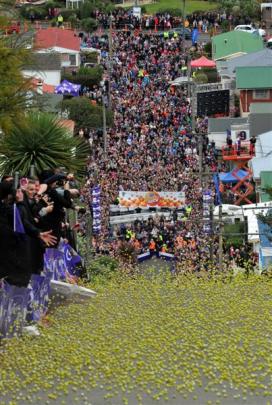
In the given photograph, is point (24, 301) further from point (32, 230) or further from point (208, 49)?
point (208, 49)

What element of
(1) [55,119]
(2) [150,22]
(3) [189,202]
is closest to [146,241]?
(3) [189,202]

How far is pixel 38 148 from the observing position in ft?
84.6

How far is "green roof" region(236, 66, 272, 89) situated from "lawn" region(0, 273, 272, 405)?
5541 cm

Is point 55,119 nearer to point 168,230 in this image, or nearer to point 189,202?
point 168,230

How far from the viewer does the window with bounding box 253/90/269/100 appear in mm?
71938

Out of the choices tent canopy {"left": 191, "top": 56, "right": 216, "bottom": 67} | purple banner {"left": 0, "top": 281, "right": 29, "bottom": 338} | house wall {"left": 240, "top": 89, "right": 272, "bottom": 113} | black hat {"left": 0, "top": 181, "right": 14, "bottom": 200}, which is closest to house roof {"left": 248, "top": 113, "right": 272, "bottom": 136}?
house wall {"left": 240, "top": 89, "right": 272, "bottom": 113}

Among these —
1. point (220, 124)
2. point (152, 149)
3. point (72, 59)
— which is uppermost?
point (72, 59)

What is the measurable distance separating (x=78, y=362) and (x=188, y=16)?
100 metres

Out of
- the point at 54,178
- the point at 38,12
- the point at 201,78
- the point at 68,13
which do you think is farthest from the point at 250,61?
the point at 54,178

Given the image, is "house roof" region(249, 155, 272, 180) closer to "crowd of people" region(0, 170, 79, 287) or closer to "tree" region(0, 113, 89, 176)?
"tree" region(0, 113, 89, 176)

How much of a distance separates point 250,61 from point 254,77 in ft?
12.8

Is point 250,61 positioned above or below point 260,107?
above

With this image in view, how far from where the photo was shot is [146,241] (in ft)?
131

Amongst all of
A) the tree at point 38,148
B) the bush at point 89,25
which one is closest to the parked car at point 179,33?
the bush at point 89,25
